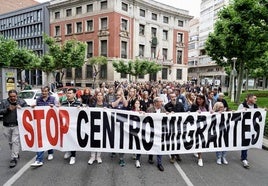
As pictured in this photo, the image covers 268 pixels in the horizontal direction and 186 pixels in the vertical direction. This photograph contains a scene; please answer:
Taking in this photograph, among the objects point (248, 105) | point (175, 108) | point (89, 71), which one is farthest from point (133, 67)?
point (248, 105)

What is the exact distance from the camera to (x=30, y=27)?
2153 inches

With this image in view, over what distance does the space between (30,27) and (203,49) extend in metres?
44.2

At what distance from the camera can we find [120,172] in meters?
4.98

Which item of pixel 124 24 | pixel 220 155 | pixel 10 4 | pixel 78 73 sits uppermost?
pixel 10 4

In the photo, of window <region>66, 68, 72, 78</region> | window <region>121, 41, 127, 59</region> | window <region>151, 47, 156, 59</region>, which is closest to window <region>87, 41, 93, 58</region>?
window <region>66, 68, 72, 78</region>

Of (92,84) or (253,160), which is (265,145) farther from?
(92,84)

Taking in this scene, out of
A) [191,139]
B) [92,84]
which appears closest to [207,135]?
[191,139]

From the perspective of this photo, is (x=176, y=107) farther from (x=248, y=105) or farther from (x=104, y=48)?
(x=104, y=48)

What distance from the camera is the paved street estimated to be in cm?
451

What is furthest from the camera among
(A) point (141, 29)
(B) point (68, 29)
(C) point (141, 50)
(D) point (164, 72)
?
(D) point (164, 72)

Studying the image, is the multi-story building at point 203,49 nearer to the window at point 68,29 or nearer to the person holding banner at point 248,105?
the window at point 68,29

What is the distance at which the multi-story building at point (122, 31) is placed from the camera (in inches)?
1613

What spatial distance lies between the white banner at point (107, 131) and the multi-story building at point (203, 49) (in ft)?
183

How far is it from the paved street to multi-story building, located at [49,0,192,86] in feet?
116
